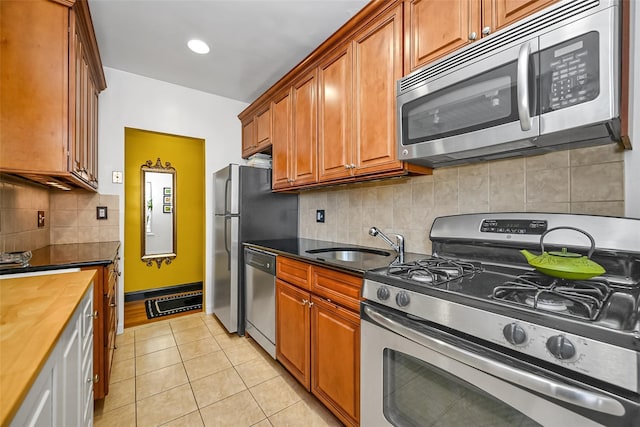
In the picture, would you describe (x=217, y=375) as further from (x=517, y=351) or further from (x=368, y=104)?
(x=368, y=104)

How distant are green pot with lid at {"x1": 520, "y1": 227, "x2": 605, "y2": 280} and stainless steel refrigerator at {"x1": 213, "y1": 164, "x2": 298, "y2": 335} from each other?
7.10 feet

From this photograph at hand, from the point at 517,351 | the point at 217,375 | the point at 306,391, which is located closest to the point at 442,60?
the point at 517,351

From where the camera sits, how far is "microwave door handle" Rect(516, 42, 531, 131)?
101 cm

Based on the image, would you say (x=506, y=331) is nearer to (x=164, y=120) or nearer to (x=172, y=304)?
(x=164, y=120)

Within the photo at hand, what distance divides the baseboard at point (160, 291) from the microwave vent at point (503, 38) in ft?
12.7

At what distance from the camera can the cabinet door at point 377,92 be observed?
61.6 inches

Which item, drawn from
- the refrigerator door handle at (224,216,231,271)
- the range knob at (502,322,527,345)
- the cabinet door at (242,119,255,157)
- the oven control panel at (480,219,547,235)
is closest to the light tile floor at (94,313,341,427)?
the refrigerator door handle at (224,216,231,271)

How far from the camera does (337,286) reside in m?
1.51

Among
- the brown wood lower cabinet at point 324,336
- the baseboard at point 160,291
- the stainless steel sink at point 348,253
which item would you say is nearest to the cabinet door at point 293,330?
the brown wood lower cabinet at point 324,336

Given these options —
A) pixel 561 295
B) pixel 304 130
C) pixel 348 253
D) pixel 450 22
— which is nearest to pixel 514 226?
pixel 561 295

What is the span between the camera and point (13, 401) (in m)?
0.48

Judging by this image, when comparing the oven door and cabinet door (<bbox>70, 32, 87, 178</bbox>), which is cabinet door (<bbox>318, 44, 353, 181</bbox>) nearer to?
the oven door

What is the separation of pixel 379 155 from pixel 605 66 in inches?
37.6

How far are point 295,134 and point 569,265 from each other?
77.8 inches
